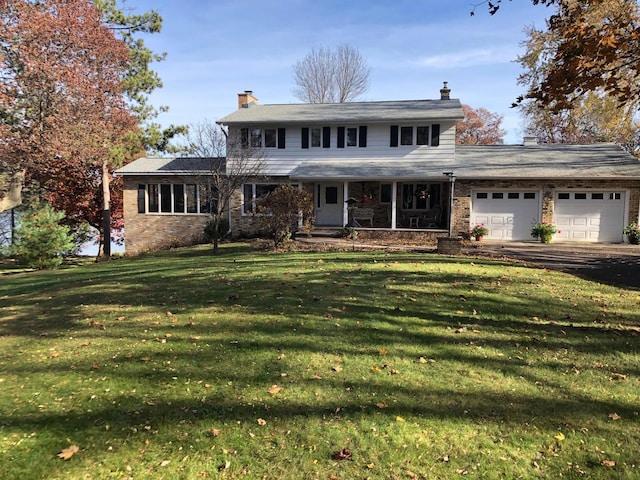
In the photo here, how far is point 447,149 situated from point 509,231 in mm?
4635

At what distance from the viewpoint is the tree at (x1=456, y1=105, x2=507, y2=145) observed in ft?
136

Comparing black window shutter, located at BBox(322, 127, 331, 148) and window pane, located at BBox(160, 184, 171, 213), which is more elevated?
black window shutter, located at BBox(322, 127, 331, 148)

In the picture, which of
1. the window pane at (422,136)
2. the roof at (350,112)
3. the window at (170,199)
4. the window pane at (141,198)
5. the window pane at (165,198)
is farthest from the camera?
the window pane at (141,198)

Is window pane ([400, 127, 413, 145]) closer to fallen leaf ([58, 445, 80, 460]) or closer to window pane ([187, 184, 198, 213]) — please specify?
window pane ([187, 184, 198, 213])

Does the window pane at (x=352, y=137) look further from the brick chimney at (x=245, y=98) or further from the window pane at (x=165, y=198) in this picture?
the window pane at (x=165, y=198)

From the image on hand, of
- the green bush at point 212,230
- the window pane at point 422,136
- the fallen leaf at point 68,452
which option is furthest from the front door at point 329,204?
the fallen leaf at point 68,452

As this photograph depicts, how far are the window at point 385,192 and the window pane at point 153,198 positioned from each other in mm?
11677

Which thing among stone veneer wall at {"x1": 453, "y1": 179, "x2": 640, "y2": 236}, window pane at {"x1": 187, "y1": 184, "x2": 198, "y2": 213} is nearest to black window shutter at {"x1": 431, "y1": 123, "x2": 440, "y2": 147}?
stone veneer wall at {"x1": 453, "y1": 179, "x2": 640, "y2": 236}

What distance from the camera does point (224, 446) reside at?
3350mm

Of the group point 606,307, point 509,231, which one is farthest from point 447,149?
point 606,307

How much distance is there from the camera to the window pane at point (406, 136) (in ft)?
68.7

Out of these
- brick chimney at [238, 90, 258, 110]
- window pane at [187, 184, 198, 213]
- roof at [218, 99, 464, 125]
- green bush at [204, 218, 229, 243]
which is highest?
brick chimney at [238, 90, 258, 110]

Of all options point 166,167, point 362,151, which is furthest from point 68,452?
point 166,167

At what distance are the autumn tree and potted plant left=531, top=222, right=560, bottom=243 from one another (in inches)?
762
